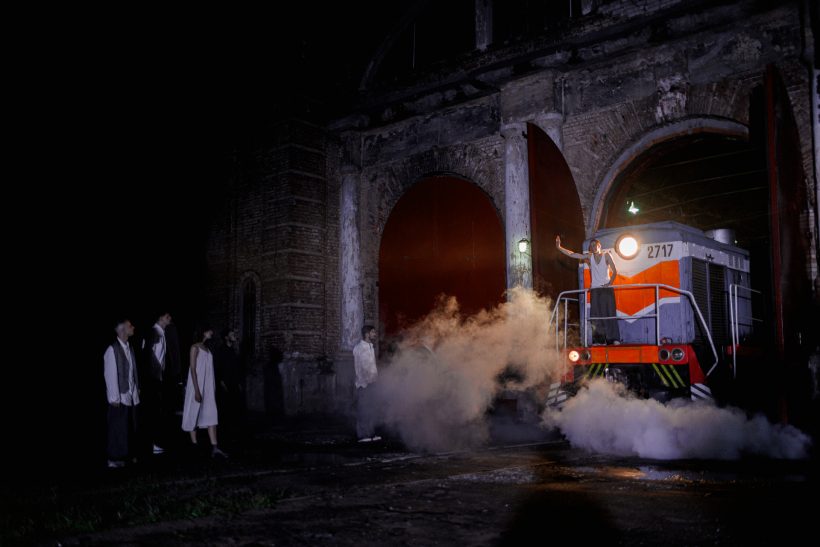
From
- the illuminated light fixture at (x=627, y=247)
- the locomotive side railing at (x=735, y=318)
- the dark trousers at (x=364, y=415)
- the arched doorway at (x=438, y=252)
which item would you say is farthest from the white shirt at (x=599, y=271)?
the dark trousers at (x=364, y=415)

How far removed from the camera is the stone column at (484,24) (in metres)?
14.2

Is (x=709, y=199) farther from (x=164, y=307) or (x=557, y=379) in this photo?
(x=164, y=307)

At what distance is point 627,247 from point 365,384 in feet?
15.0

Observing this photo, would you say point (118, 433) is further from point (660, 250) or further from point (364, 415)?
point (660, 250)

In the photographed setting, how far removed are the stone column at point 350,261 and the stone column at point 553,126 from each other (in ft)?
17.2

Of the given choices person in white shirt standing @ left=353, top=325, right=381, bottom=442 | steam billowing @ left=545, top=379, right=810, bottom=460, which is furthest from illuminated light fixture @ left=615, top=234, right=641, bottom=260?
person in white shirt standing @ left=353, top=325, right=381, bottom=442

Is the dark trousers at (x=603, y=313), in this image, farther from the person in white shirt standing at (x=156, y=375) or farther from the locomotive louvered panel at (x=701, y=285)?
the person in white shirt standing at (x=156, y=375)

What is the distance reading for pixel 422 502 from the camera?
507 cm

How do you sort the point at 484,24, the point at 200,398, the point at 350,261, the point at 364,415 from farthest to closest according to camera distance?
the point at 350,261, the point at 484,24, the point at 364,415, the point at 200,398

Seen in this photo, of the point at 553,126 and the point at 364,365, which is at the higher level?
the point at 553,126

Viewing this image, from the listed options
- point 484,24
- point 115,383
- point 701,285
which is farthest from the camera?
point 484,24

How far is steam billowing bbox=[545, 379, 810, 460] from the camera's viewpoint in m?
7.66

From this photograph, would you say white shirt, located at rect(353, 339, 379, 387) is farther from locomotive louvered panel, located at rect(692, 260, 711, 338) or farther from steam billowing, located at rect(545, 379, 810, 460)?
locomotive louvered panel, located at rect(692, 260, 711, 338)

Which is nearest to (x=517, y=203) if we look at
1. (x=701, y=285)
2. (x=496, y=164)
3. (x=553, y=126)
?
(x=496, y=164)
